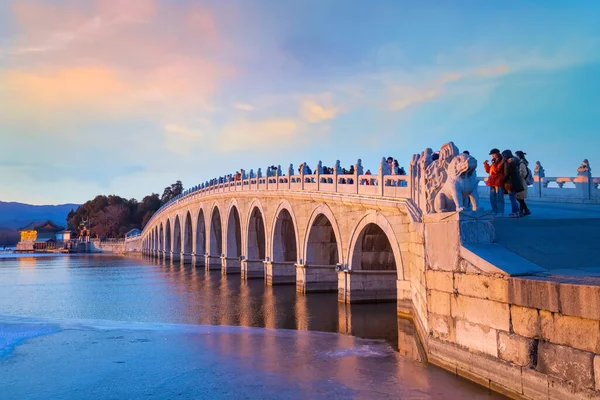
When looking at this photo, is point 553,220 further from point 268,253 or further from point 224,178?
point 224,178

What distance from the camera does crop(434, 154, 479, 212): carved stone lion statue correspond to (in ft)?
26.5

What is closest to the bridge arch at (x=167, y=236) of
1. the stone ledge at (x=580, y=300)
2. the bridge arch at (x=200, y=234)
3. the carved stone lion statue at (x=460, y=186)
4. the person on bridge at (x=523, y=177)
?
the bridge arch at (x=200, y=234)

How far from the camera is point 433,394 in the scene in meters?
6.87

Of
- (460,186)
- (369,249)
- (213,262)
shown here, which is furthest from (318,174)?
(213,262)

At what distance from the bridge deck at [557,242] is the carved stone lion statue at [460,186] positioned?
30.1 inches

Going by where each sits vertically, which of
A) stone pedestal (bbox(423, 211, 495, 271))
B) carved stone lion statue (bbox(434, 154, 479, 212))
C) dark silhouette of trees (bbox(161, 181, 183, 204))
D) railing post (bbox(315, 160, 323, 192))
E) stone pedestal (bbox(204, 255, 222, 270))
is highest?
dark silhouette of trees (bbox(161, 181, 183, 204))

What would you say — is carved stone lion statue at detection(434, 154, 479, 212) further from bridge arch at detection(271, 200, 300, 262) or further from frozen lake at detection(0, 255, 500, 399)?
bridge arch at detection(271, 200, 300, 262)

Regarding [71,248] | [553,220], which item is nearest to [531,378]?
[553,220]

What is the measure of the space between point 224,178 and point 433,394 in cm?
2674

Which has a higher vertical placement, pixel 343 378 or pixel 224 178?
pixel 224 178

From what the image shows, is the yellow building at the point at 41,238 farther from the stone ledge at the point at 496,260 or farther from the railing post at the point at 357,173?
the stone ledge at the point at 496,260

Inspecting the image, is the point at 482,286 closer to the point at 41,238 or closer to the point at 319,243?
the point at 319,243

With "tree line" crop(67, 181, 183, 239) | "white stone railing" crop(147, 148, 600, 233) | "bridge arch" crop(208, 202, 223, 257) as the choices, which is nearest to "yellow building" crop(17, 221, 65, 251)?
"tree line" crop(67, 181, 183, 239)

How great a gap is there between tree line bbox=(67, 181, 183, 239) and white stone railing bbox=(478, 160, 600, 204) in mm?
83014
